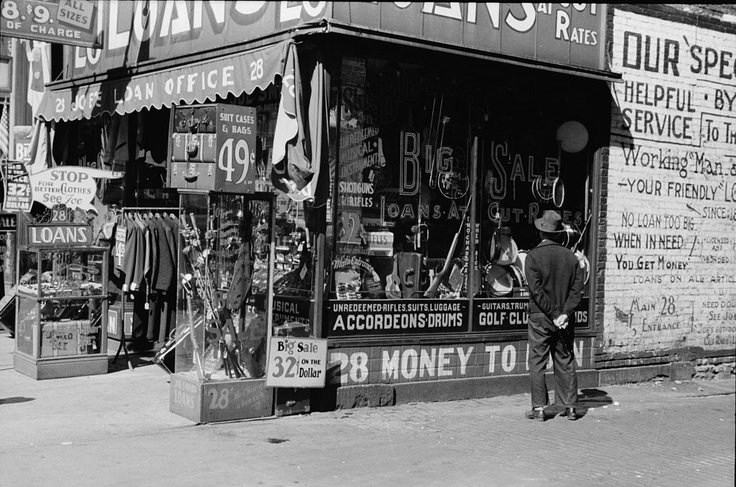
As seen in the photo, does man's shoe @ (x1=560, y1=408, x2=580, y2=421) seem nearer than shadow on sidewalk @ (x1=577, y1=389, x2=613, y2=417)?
Yes

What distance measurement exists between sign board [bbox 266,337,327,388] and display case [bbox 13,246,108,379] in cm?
303

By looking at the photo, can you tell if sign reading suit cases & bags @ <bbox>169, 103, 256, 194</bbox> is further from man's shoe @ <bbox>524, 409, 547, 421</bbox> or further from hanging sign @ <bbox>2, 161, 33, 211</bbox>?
hanging sign @ <bbox>2, 161, 33, 211</bbox>

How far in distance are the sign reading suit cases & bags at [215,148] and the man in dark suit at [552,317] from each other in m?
2.99

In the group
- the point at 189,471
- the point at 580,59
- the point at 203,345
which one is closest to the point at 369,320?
the point at 203,345

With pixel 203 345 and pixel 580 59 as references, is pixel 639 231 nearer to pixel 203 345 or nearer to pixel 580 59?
pixel 580 59

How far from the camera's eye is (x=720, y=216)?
1223 centimetres

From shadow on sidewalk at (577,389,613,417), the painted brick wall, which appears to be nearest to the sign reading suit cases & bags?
shadow on sidewalk at (577,389,613,417)

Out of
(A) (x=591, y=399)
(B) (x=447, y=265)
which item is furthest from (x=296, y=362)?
(A) (x=591, y=399)

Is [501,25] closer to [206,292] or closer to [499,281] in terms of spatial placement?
[499,281]

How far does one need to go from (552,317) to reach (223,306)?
320 cm

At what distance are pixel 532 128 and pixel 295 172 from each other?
3.53 meters

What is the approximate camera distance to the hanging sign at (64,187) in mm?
10820

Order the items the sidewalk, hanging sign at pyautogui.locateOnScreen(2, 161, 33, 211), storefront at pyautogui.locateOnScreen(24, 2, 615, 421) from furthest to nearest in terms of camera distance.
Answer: hanging sign at pyautogui.locateOnScreen(2, 161, 33, 211), storefront at pyautogui.locateOnScreen(24, 2, 615, 421), the sidewalk

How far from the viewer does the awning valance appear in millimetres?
8648
